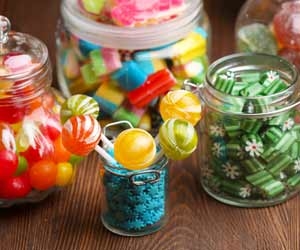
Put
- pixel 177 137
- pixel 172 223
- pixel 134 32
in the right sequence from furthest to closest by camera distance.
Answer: pixel 134 32, pixel 172 223, pixel 177 137

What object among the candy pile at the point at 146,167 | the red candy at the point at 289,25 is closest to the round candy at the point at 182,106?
the candy pile at the point at 146,167

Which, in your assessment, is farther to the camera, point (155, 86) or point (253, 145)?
point (155, 86)

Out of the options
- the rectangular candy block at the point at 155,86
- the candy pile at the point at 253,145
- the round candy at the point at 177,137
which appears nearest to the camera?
the round candy at the point at 177,137

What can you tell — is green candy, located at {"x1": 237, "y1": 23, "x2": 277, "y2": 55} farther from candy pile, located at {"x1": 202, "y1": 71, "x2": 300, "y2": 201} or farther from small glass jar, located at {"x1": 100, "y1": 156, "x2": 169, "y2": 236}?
small glass jar, located at {"x1": 100, "y1": 156, "x2": 169, "y2": 236}

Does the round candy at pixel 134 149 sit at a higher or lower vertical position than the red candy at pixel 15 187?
higher

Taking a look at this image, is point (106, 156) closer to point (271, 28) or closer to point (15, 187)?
point (15, 187)

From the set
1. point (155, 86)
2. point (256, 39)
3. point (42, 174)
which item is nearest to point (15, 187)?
point (42, 174)

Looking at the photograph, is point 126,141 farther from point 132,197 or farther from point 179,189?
point 179,189

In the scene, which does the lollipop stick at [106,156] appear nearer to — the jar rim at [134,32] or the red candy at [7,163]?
the red candy at [7,163]

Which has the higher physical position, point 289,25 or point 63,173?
point 289,25
